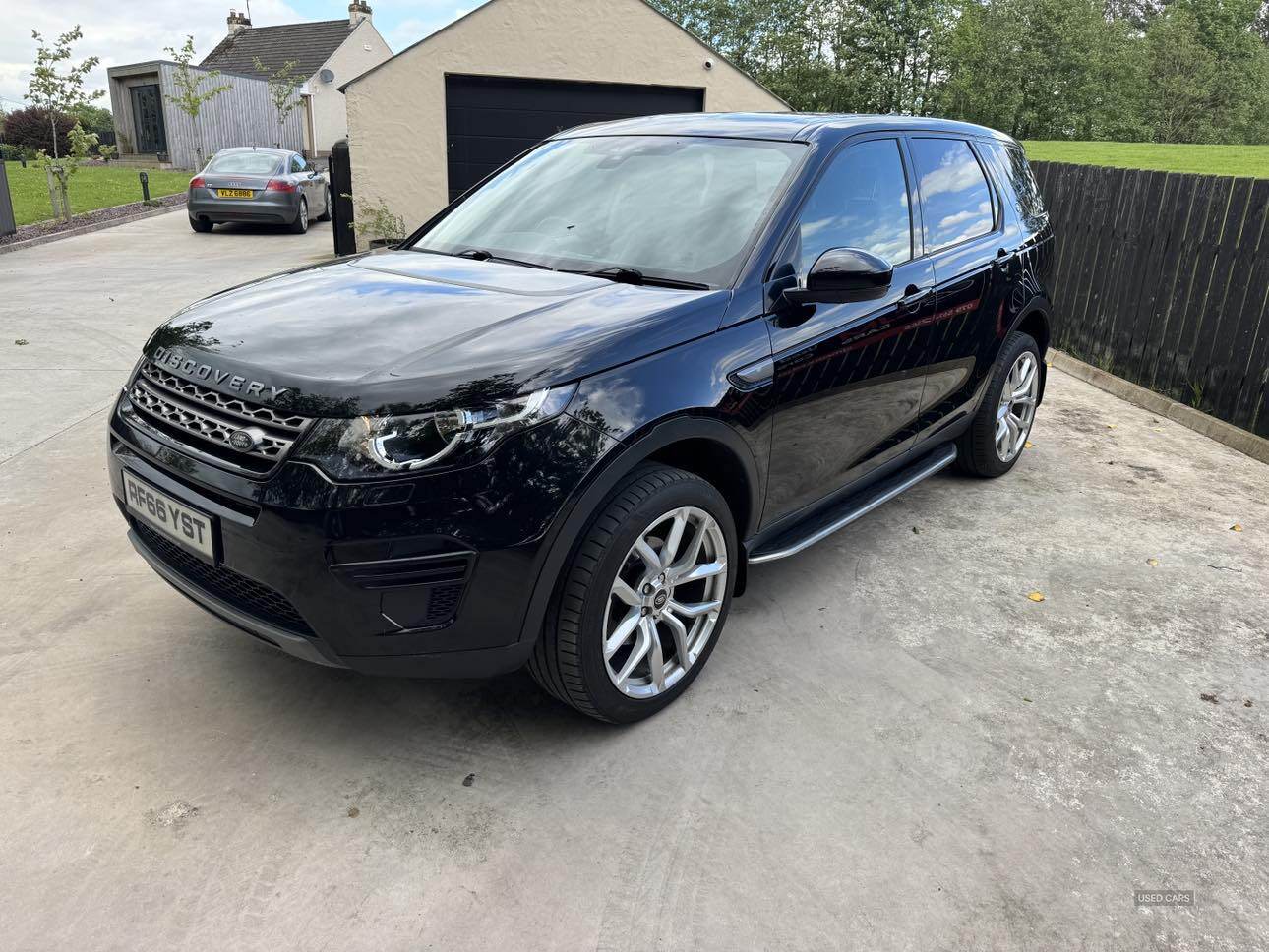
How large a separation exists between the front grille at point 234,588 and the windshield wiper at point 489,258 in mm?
1478

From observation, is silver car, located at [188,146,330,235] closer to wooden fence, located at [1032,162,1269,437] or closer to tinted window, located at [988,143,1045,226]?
wooden fence, located at [1032,162,1269,437]

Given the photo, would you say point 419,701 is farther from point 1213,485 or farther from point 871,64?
point 871,64

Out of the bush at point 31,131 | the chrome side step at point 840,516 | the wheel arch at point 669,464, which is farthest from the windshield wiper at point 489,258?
the bush at point 31,131

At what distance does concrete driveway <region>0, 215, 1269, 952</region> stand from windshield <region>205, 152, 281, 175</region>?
534 inches

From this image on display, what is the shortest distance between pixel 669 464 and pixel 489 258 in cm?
118

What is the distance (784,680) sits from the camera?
323cm

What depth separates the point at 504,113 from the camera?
13.3 m

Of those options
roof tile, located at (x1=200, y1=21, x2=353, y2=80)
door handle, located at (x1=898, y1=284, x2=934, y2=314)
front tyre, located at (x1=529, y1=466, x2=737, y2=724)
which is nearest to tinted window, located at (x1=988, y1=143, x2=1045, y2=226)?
door handle, located at (x1=898, y1=284, x2=934, y2=314)

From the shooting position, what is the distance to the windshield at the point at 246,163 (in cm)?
1611

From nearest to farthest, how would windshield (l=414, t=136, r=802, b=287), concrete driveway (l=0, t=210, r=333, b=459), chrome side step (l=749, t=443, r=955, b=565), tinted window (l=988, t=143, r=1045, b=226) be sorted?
windshield (l=414, t=136, r=802, b=287)
chrome side step (l=749, t=443, r=955, b=565)
tinted window (l=988, t=143, r=1045, b=226)
concrete driveway (l=0, t=210, r=333, b=459)

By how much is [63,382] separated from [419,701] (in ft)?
15.9

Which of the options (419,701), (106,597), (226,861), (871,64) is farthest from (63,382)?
(871,64)

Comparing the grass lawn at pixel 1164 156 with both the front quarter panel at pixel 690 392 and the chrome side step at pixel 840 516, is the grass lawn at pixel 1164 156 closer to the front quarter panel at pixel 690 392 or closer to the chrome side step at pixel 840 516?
the chrome side step at pixel 840 516

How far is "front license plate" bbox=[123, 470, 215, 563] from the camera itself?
8.16 ft
